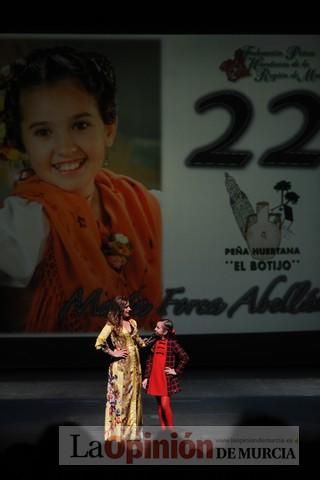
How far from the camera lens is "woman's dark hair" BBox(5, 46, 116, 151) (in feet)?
47.9

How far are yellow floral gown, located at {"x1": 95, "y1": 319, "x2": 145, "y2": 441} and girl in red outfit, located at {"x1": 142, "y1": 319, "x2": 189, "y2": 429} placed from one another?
166mm

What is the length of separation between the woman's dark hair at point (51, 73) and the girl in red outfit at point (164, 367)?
6.86 meters

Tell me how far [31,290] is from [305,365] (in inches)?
219

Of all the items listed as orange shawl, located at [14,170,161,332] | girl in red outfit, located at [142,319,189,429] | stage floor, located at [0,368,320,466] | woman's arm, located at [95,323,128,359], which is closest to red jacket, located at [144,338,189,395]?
girl in red outfit, located at [142,319,189,429]

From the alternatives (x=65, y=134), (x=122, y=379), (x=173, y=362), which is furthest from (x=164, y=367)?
(x=65, y=134)

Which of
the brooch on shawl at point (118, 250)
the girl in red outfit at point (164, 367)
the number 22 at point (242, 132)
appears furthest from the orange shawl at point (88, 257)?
the girl in red outfit at point (164, 367)

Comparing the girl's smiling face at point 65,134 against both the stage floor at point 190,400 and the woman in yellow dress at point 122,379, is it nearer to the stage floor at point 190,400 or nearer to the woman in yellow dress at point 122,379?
the stage floor at point 190,400

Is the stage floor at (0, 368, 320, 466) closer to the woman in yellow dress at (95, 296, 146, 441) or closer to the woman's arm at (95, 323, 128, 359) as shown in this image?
the woman in yellow dress at (95, 296, 146, 441)

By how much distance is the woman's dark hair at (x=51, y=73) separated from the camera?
14.6 meters

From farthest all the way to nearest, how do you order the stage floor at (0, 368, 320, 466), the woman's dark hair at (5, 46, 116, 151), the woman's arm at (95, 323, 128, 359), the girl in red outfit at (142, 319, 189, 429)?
1. the woman's dark hair at (5, 46, 116, 151)
2. the stage floor at (0, 368, 320, 466)
3. the girl in red outfit at (142, 319, 189, 429)
4. the woman's arm at (95, 323, 128, 359)

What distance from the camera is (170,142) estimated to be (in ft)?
48.7

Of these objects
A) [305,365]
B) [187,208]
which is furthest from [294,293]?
[187,208]
